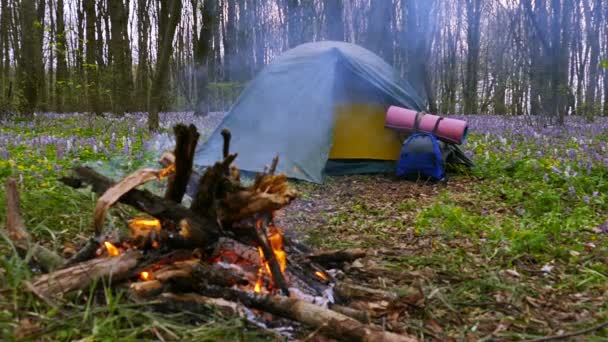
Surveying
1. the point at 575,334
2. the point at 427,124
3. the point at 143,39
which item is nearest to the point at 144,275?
the point at 575,334

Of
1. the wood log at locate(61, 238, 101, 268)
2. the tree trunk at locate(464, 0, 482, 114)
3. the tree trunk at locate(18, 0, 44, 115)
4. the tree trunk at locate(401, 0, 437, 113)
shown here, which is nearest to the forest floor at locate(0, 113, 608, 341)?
the wood log at locate(61, 238, 101, 268)

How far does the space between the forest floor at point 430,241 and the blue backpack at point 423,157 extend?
24 centimetres

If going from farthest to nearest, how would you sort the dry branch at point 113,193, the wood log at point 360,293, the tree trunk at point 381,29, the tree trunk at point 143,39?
the tree trunk at point 143,39, the tree trunk at point 381,29, the wood log at point 360,293, the dry branch at point 113,193

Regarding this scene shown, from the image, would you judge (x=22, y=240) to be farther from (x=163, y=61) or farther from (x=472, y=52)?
(x=472, y=52)

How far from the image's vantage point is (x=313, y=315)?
236cm

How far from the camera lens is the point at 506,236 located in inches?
173

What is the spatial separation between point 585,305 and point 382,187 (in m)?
4.20

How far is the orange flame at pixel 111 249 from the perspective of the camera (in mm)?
2696

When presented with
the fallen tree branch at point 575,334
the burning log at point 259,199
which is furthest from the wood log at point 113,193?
the fallen tree branch at point 575,334

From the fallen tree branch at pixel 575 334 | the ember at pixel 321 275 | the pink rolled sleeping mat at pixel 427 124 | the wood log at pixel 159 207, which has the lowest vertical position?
the fallen tree branch at pixel 575 334

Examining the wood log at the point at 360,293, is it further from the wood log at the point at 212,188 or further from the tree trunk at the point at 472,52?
the tree trunk at the point at 472,52

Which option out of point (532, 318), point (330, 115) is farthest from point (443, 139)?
point (532, 318)

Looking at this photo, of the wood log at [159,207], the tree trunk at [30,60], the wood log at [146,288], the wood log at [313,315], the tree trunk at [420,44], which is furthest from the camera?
the tree trunk at [420,44]

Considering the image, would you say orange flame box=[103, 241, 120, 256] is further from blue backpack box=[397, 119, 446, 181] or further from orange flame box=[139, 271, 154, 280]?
blue backpack box=[397, 119, 446, 181]
